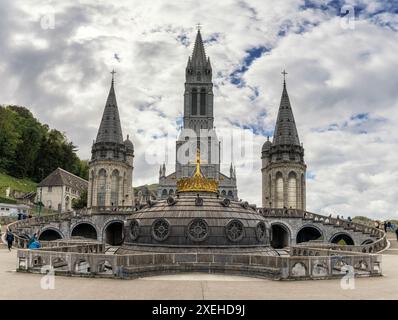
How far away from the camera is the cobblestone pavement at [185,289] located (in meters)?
11.6

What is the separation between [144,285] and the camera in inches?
539

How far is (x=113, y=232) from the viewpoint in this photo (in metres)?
64.6

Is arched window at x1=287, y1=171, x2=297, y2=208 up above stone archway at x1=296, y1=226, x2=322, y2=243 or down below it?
above

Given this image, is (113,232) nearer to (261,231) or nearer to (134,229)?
(134,229)

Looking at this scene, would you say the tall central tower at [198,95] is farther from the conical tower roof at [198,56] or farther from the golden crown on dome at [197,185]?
the golden crown on dome at [197,185]

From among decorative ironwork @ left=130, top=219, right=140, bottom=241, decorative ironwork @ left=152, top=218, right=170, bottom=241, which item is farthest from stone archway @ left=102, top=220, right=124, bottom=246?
decorative ironwork @ left=152, top=218, right=170, bottom=241

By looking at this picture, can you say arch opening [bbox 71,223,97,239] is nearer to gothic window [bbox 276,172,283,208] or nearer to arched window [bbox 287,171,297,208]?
gothic window [bbox 276,172,283,208]

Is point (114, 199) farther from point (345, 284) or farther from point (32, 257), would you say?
point (345, 284)

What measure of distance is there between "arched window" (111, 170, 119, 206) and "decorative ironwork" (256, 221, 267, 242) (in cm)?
6272

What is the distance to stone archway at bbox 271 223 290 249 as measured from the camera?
196 ft

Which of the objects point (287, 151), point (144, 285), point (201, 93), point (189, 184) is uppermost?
point (201, 93)
